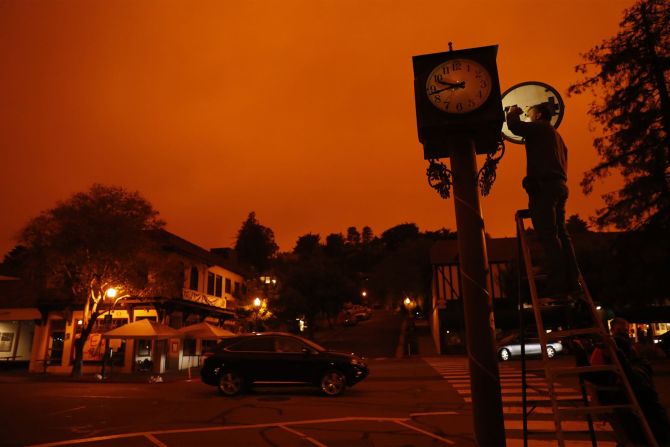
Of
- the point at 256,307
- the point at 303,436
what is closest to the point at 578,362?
the point at 303,436

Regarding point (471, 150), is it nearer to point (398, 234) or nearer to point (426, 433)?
point (426, 433)

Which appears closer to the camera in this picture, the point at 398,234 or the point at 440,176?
the point at 440,176

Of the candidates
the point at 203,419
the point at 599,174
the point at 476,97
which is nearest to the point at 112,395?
the point at 203,419

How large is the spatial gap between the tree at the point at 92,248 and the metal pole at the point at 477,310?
20763 mm

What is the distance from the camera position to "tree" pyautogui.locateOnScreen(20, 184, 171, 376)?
21.8 metres

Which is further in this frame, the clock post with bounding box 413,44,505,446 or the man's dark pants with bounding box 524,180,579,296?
the clock post with bounding box 413,44,505,446

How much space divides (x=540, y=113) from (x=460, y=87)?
0.89 metres

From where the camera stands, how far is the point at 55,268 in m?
22.0

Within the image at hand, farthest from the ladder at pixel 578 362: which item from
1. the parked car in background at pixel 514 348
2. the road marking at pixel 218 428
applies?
the parked car in background at pixel 514 348

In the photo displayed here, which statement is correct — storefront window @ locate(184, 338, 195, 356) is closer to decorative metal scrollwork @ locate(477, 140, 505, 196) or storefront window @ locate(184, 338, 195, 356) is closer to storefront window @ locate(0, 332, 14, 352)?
storefront window @ locate(0, 332, 14, 352)

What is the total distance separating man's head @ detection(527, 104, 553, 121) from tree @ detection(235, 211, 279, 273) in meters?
74.8

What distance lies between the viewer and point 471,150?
16.6 ft

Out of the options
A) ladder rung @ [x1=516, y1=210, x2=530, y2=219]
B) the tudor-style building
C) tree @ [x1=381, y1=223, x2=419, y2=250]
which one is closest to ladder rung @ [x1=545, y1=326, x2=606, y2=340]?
ladder rung @ [x1=516, y1=210, x2=530, y2=219]

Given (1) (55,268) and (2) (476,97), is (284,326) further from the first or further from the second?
(2) (476,97)
